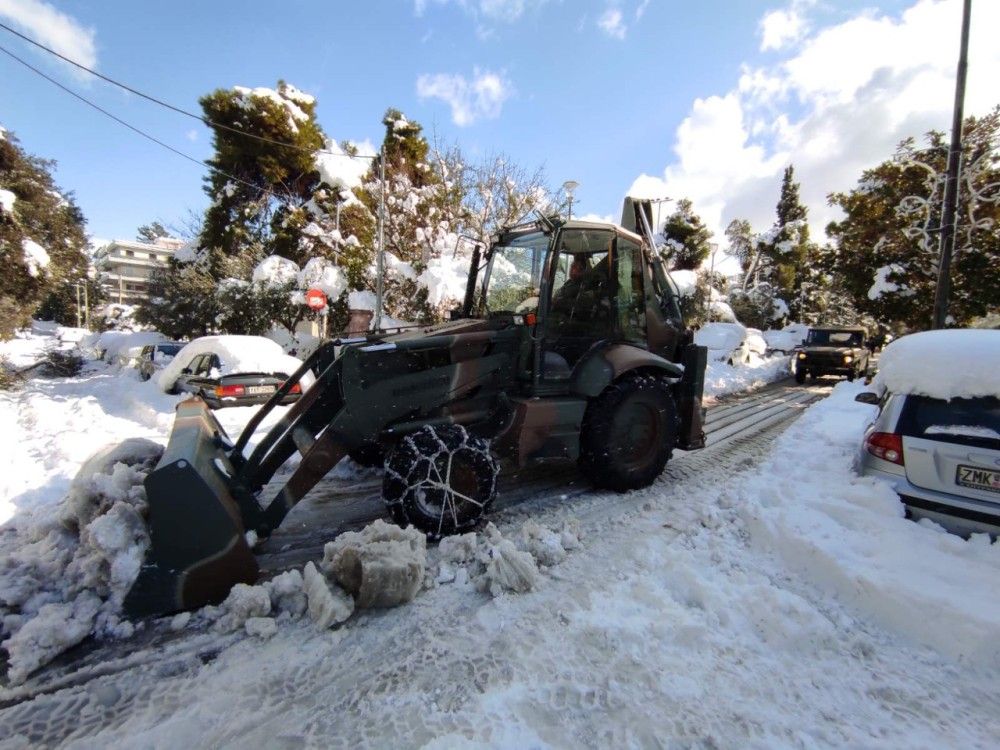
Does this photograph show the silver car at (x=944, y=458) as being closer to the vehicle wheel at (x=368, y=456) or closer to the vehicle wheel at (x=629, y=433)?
the vehicle wheel at (x=629, y=433)

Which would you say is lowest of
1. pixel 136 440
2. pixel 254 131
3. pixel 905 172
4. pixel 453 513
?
pixel 453 513

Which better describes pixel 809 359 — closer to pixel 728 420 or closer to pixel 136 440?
pixel 728 420

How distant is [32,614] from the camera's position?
2.55 m

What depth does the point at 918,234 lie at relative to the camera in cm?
1281

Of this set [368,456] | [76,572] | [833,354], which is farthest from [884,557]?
[833,354]

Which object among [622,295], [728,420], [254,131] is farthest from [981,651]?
[254,131]

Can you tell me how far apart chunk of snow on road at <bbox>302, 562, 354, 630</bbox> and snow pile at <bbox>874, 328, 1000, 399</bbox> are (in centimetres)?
423

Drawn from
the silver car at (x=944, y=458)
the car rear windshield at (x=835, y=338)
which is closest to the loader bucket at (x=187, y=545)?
the silver car at (x=944, y=458)

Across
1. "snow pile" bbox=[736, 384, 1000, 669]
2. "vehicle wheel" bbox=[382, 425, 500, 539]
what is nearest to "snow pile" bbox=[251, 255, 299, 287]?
"vehicle wheel" bbox=[382, 425, 500, 539]

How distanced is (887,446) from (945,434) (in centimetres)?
35

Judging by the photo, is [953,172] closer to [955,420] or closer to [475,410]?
[955,420]

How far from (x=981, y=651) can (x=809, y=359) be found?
1424 centimetres

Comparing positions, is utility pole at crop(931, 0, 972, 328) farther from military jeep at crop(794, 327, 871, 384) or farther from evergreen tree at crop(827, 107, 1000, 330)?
military jeep at crop(794, 327, 871, 384)

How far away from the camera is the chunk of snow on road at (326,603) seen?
2547mm
